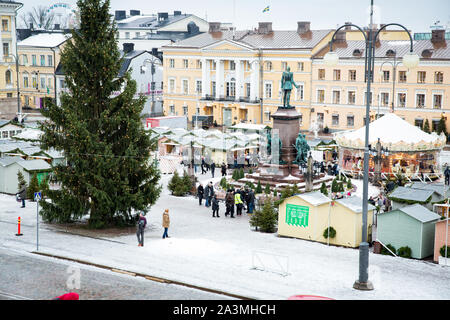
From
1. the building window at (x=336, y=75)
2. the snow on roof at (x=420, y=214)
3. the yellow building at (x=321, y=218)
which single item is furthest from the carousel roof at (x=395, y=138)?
the building window at (x=336, y=75)

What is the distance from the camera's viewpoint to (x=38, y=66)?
84562mm

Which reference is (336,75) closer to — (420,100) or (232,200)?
(420,100)

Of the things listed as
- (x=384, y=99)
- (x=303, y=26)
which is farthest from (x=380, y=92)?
(x=303, y=26)

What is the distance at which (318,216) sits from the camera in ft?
81.1

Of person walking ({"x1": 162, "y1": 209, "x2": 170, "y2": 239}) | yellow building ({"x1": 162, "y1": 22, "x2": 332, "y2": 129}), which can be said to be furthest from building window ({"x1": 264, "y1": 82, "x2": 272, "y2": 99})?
person walking ({"x1": 162, "y1": 209, "x2": 170, "y2": 239})

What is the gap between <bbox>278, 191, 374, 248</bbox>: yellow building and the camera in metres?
24.0

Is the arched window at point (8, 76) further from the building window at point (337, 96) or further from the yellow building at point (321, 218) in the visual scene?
the yellow building at point (321, 218)

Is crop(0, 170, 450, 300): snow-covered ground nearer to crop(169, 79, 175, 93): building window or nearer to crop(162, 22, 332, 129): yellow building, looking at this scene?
crop(162, 22, 332, 129): yellow building

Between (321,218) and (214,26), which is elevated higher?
(214,26)

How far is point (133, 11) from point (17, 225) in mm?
103954

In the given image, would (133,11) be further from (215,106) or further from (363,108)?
(363,108)

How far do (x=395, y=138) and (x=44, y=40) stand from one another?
56.3 m

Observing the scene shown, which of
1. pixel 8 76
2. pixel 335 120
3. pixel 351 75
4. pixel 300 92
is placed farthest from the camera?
pixel 8 76

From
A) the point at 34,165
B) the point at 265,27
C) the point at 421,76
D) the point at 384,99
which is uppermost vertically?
the point at 265,27
